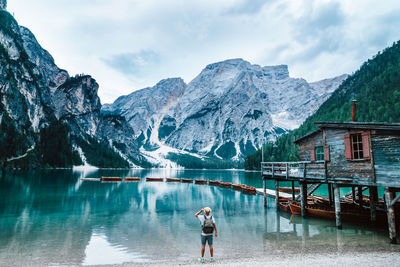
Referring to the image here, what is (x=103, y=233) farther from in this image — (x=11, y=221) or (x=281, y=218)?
(x=281, y=218)

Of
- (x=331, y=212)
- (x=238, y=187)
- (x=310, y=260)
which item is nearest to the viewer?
(x=310, y=260)

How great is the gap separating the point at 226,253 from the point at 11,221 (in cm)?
2174

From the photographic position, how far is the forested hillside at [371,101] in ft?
397

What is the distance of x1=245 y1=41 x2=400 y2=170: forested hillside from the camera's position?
121 meters

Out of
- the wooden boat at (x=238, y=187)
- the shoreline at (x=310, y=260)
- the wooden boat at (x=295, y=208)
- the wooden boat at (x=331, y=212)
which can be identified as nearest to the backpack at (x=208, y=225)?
the shoreline at (x=310, y=260)

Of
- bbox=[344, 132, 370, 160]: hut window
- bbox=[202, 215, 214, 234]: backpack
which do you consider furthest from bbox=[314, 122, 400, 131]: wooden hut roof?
bbox=[202, 215, 214, 234]: backpack

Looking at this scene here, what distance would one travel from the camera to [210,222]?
12586 mm

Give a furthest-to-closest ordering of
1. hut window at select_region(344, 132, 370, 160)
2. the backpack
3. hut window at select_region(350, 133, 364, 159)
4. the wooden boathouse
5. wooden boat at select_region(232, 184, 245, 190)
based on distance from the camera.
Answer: wooden boat at select_region(232, 184, 245, 190) → hut window at select_region(350, 133, 364, 159) → hut window at select_region(344, 132, 370, 160) → the wooden boathouse → the backpack

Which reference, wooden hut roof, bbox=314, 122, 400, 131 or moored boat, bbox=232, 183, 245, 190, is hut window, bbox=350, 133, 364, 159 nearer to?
wooden hut roof, bbox=314, 122, 400, 131

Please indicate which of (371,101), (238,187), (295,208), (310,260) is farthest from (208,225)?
(371,101)

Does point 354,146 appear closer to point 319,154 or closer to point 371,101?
point 319,154

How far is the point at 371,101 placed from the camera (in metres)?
133

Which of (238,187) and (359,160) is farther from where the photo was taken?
(238,187)

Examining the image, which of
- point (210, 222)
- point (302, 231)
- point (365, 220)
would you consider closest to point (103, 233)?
point (210, 222)
